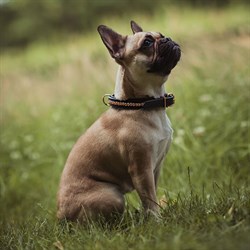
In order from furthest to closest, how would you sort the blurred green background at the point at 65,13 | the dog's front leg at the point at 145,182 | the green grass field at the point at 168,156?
the blurred green background at the point at 65,13 → the dog's front leg at the point at 145,182 → the green grass field at the point at 168,156

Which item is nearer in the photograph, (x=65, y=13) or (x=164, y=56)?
(x=164, y=56)

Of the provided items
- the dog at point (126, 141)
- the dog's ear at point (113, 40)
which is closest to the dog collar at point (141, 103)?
the dog at point (126, 141)

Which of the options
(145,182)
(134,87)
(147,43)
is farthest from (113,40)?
(145,182)

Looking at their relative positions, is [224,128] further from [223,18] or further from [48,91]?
[223,18]

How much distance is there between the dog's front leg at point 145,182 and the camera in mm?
3350

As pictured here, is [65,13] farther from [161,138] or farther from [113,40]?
[161,138]

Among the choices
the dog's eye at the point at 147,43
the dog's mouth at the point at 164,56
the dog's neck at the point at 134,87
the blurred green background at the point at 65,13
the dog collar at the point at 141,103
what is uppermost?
the blurred green background at the point at 65,13

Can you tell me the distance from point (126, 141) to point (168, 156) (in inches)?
67.0

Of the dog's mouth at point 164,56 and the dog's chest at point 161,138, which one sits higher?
the dog's mouth at point 164,56

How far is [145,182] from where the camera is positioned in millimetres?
3357

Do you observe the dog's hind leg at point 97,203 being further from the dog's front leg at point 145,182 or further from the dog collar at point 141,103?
the dog collar at point 141,103

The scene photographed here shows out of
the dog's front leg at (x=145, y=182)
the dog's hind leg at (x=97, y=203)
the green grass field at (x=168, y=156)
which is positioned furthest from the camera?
the dog's hind leg at (x=97, y=203)

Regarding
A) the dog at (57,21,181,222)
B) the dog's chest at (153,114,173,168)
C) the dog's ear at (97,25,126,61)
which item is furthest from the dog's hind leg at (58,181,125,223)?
the dog's ear at (97,25,126,61)

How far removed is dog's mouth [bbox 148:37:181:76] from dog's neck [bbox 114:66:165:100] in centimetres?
9
